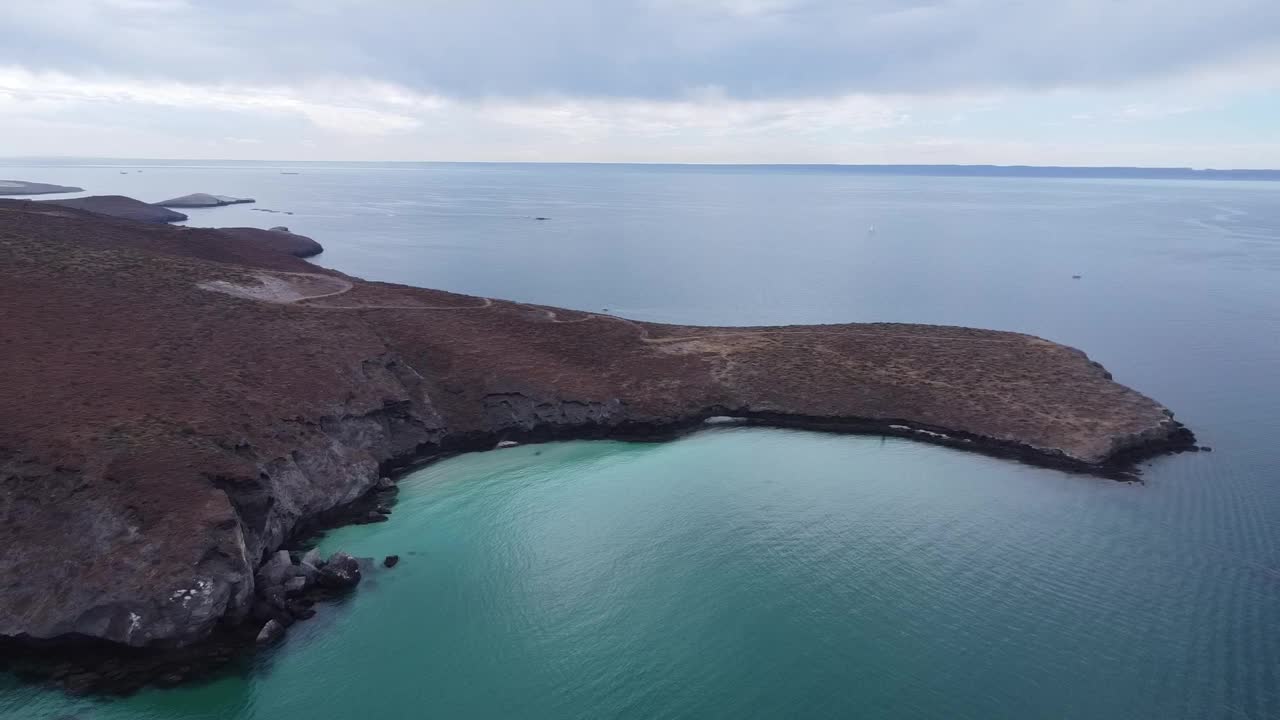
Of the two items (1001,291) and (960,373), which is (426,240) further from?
(960,373)

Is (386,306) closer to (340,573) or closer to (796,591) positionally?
(340,573)

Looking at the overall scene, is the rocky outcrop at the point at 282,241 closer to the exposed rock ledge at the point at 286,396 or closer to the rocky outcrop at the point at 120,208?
the rocky outcrop at the point at 120,208

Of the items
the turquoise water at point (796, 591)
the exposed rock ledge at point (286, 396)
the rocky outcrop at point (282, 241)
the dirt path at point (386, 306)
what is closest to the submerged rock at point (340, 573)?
the turquoise water at point (796, 591)

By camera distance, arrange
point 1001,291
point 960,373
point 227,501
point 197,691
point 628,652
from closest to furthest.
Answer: point 197,691, point 628,652, point 227,501, point 960,373, point 1001,291

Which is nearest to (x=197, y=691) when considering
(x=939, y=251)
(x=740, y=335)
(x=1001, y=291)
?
(x=740, y=335)

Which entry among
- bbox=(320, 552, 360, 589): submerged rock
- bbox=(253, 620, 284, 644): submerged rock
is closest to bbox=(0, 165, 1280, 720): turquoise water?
bbox=(253, 620, 284, 644): submerged rock

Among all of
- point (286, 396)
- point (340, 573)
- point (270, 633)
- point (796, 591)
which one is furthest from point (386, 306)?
point (796, 591)

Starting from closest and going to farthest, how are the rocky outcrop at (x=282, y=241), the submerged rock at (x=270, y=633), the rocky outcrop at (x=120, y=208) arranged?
1. the submerged rock at (x=270, y=633)
2. the rocky outcrop at (x=282, y=241)
3. the rocky outcrop at (x=120, y=208)
